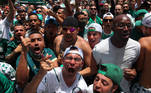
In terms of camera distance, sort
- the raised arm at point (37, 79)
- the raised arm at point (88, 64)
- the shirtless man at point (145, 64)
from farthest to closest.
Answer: the raised arm at point (88, 64) < the shirtless man at point (145, 64) < the raised arm at point (37, 79)

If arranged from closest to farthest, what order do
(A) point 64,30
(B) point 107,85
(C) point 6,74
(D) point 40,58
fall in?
(B) point 107,85 → (C) point 6,74 → (D) point 40,58 → (A) point 64,30

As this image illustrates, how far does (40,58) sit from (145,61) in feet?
5.43

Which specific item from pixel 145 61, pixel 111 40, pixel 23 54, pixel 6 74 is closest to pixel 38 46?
pixel 23 54

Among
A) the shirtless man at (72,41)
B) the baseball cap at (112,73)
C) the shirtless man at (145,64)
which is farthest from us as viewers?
the shirtless man at (72,41)

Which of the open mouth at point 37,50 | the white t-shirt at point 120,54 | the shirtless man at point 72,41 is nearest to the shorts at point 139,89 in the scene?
the white t-shirt at point 120,54

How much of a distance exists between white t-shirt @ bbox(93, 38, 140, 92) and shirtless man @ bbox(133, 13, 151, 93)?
9cm

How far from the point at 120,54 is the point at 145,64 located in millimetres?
415

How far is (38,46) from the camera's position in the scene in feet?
9.54

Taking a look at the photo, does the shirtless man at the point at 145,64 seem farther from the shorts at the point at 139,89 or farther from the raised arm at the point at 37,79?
the raised arm at the point at 37,79

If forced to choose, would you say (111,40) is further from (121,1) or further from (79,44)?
(121,1)

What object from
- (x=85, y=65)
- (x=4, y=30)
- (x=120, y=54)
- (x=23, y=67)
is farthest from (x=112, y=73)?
(x=4, y=30)

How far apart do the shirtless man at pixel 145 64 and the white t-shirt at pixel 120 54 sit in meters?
0.09

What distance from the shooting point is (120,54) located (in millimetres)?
2629

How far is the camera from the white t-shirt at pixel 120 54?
8.57 ft
